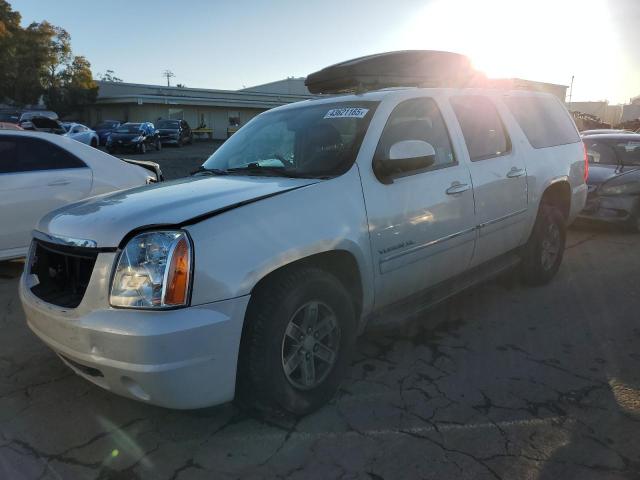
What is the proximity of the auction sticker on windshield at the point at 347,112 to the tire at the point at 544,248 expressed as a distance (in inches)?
92.0

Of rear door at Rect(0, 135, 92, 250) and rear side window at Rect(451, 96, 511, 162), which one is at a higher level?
rear side window at Rect(451, 96, 511, 162)

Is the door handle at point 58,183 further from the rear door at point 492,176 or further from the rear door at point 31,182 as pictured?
the rear door at point 492,176

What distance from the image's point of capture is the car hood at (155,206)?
2.55m

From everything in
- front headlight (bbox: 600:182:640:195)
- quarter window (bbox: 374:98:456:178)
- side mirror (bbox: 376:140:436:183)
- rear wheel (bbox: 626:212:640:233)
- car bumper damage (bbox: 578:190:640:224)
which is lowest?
rear wheel (bbox: 626:212:640:233)

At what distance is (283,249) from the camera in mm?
2678

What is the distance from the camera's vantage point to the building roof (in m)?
42.9

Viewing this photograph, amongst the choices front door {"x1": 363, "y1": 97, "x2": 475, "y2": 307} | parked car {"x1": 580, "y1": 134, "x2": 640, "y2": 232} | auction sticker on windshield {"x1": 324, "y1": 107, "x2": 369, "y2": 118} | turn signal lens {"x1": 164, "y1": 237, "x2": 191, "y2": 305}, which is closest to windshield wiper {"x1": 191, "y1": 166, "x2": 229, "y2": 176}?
auction sticker on windshield {"x1": 324, "y1": 107, "x2": 369, "y2": 118}

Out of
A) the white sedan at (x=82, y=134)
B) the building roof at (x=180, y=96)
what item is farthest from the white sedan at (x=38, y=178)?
the building roof at (x=180, y=96)

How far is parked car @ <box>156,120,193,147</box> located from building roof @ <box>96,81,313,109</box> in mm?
10198

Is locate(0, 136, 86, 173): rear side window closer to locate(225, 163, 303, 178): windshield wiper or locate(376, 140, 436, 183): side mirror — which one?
→ locate(225, 163, 303, 178): windshield wiper

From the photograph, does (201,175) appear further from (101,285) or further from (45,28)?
(45,28)

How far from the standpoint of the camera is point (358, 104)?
3689 mm

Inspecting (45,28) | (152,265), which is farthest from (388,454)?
(45,28)

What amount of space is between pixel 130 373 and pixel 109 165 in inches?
174
